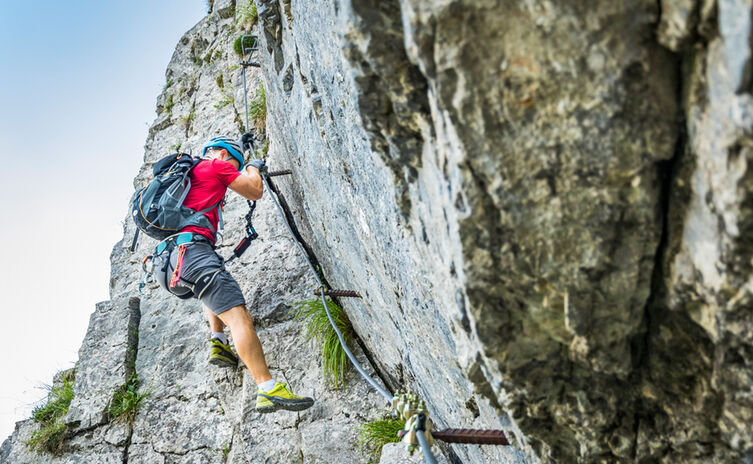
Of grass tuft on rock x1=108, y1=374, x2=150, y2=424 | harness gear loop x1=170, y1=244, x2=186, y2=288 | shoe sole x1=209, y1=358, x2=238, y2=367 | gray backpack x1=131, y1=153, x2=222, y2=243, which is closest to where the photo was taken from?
harness gear loop x1=170, y1=244, x2=186, y2=288

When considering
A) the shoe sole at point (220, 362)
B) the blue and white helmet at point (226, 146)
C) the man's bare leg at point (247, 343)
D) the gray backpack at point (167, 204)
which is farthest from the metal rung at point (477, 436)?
the blue and white helmet at point (226, 146)

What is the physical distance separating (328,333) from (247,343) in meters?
0.79

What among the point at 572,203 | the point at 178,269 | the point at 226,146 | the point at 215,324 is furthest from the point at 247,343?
the point at 572,203

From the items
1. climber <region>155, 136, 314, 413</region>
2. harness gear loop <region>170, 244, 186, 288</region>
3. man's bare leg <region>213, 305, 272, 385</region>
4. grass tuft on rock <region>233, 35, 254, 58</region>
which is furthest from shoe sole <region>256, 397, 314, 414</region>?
grass tuft on rock <region>233, 35, 254, 58</region>

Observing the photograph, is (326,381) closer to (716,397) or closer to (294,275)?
(294,275)

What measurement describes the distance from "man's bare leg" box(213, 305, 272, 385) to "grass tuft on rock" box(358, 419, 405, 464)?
0.88 m

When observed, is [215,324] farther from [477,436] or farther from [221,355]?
[477,436]

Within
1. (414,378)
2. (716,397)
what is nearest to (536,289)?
(716,397)

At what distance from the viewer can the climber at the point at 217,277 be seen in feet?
13.5

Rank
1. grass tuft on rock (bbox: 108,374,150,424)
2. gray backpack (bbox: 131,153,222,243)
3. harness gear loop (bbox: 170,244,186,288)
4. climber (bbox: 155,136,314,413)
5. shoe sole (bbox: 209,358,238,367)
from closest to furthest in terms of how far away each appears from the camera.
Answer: climber (bbox: 155,136,314,413), harness gear loop (bbox: 170,244,186,288), gray backpack (bbox: 131,153,222,243), shoe sole (bbox: 209,358,238,367), grass tuft on rock (bbox: 108,374,150,424)

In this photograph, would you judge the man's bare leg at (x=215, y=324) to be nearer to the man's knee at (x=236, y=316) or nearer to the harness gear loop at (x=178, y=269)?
the man's knee at (x=236, y=316)

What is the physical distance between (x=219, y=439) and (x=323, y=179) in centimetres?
253

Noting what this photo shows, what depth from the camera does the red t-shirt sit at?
4.68 m

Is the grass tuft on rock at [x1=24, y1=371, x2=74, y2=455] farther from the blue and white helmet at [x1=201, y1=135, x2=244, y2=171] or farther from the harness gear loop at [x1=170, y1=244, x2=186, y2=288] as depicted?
the blue and white helmet at [x1=201, y1=135, x2=244, y2=171]
